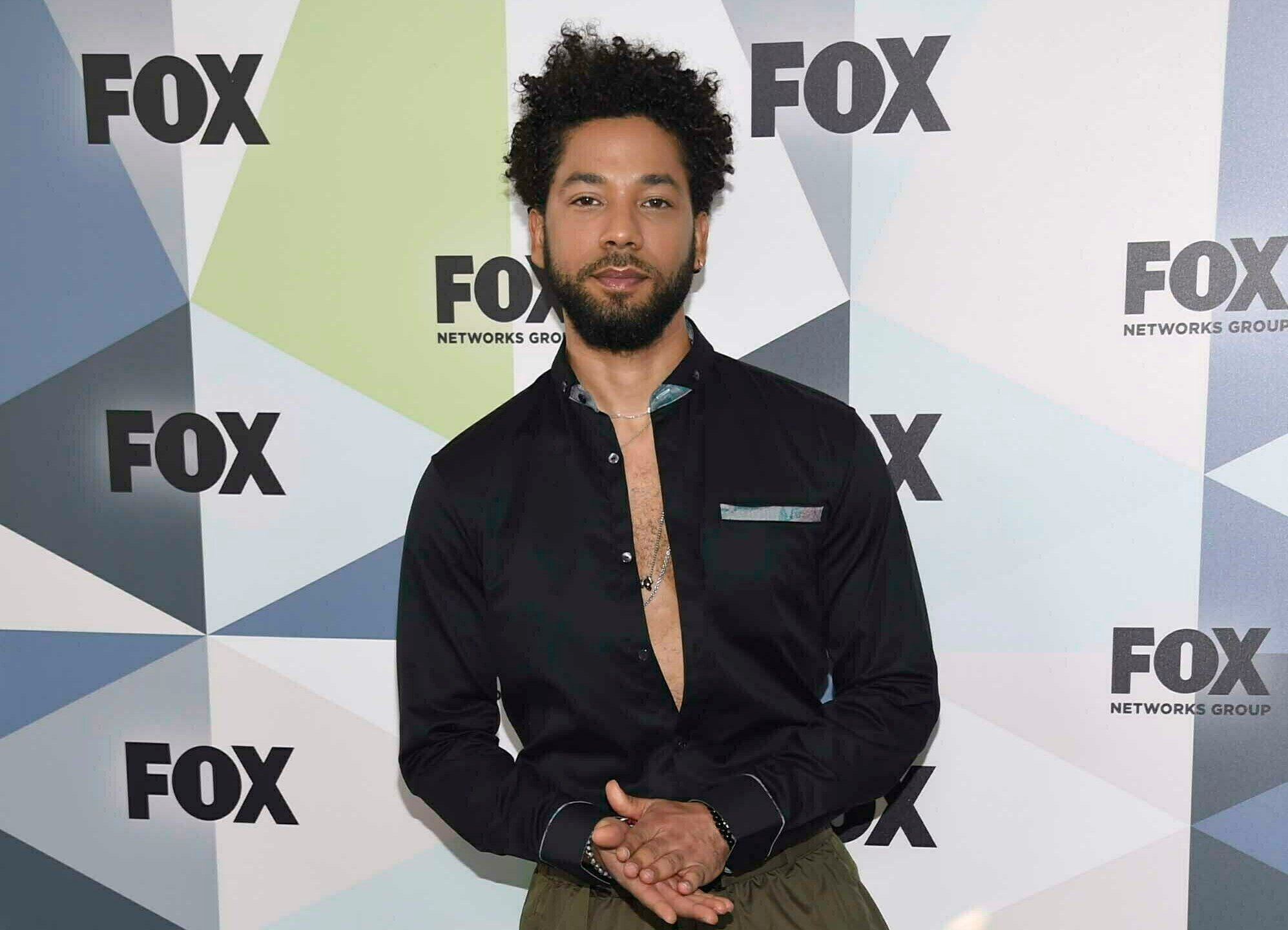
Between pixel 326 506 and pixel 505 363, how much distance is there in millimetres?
560

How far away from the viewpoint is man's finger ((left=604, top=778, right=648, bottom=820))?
180 cm

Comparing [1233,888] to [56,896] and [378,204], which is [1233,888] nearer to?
[378,204]

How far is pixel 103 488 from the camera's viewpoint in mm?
2729

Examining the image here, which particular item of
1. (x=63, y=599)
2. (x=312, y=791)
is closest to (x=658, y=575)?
(x=312, y=791)

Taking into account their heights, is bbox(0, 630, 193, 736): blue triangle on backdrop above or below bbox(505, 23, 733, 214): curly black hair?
below

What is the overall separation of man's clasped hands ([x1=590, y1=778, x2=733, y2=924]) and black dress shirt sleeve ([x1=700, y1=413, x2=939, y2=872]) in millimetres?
57

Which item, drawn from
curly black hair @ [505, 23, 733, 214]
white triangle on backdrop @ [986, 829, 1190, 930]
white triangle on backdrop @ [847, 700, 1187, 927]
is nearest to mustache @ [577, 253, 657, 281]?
curly black hair @ [505, 23, 733, 214]

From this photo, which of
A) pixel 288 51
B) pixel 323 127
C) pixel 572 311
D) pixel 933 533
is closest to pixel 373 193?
pixel 323 127

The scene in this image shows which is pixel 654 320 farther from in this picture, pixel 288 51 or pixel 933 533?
pixel 288 51

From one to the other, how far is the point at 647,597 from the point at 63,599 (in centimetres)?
166

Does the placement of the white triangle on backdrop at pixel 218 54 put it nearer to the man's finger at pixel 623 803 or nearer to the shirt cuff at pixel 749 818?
the man's finger at pixel 623 803

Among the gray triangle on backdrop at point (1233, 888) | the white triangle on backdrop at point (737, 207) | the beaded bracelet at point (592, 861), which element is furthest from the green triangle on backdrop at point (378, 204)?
the gray triangle on backdrop at point (1233, 888)

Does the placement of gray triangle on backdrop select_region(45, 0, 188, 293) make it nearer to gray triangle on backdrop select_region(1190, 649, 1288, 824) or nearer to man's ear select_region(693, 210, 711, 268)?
man's ear select_region(693, 210, 711, 268)

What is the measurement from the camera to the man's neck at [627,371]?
2082mm
